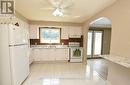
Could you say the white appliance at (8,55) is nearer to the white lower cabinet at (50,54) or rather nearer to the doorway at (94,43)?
the white lower cabinet at (50,54)

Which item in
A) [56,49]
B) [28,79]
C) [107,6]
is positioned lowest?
[28,79]

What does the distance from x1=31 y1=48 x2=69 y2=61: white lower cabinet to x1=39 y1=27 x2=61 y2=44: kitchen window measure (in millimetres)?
688

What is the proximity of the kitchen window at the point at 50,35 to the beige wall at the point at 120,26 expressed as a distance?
3389mm

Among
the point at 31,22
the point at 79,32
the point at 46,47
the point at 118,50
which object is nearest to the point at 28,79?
the point at 46,47

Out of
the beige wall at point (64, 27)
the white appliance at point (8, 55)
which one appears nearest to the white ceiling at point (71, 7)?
the white appliance at point (8, 55)

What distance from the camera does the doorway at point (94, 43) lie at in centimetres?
709

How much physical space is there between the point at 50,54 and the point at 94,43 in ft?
10.8

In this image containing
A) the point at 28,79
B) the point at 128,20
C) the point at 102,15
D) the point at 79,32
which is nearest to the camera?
the point at 128,20

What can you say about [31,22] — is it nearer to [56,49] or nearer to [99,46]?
[56,49]

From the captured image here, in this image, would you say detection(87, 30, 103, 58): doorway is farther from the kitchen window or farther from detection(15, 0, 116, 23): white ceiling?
detection(15, 0, 116, 23): white ceiling

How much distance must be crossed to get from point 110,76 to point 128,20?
1775 mm

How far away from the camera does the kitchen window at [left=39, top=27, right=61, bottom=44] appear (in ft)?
19.7

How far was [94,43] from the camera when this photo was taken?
23.5 ft

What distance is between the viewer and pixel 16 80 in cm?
265
